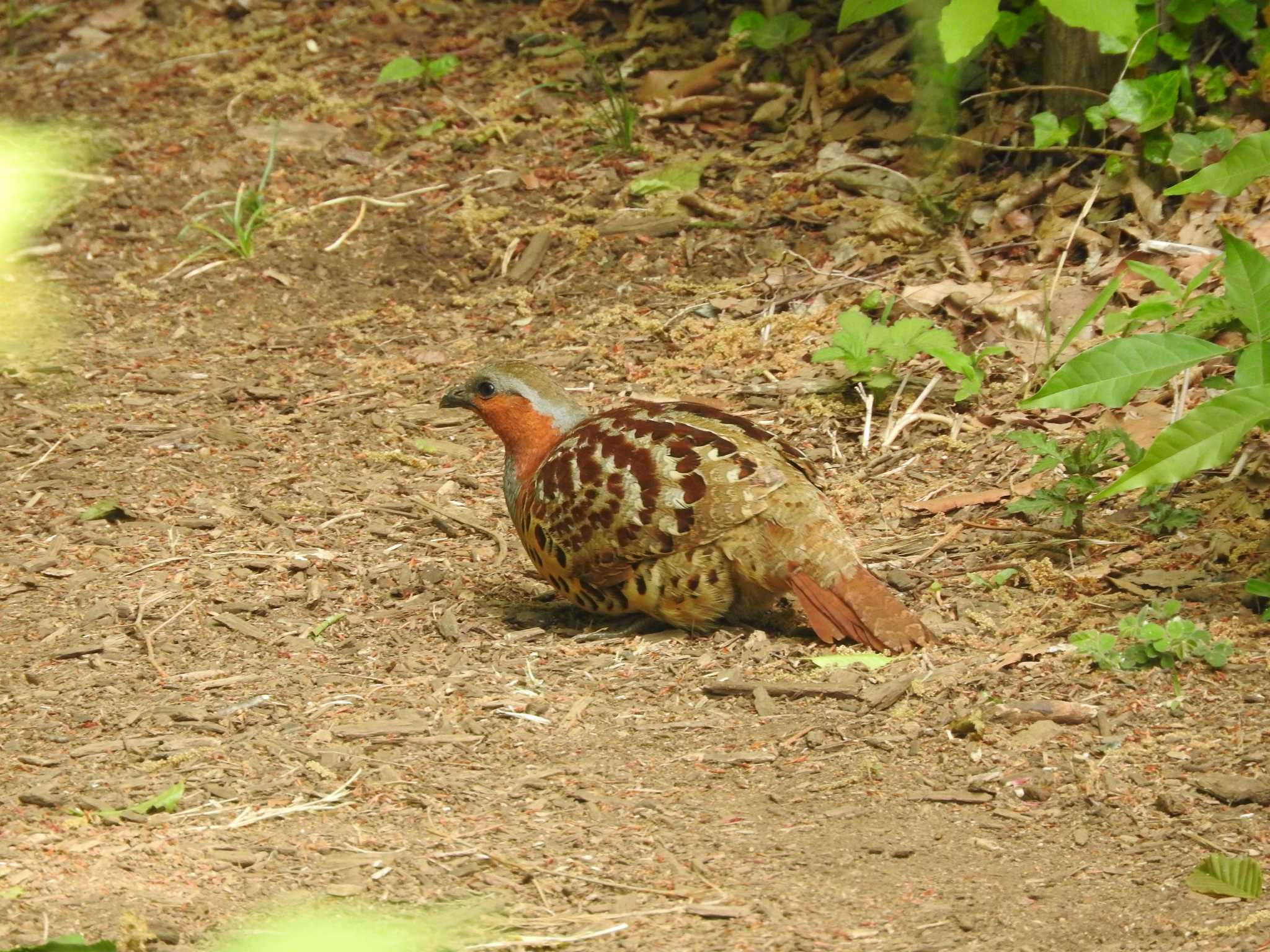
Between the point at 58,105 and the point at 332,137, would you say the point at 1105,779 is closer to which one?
the point at 332,137

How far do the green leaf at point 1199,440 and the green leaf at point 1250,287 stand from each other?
0.38 metres

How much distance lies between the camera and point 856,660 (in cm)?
457

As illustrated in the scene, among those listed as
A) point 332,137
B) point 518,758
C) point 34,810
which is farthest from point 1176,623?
point 332,137

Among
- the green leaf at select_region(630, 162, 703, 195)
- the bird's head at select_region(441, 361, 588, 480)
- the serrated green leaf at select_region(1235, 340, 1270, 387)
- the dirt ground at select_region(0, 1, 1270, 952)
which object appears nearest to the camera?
the dirt ground at select_region(0, 1, 1270, 952)

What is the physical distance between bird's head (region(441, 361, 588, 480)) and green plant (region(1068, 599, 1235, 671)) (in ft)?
6.84

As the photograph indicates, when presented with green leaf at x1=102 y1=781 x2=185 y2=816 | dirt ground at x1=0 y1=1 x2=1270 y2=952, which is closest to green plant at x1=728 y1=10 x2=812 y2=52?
dirt ground at x1=0 y1=1 x2=1270 y2=952

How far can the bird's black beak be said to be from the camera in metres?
5.57

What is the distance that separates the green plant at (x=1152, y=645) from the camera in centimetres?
420

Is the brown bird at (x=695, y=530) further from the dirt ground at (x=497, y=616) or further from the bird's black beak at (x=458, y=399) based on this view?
the bird's black beak at (x=458, y=399)

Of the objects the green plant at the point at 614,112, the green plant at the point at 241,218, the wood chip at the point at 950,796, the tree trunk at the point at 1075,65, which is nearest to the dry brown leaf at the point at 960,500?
the wood chip at the point at 950,796

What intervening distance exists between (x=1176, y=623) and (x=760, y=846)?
57.9 inches

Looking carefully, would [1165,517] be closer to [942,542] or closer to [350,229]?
[942,542]

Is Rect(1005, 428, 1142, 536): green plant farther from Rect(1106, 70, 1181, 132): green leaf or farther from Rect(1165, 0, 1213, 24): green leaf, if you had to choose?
Rect(1165, 0, 1213, 24): green leaf

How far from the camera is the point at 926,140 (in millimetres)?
7609
